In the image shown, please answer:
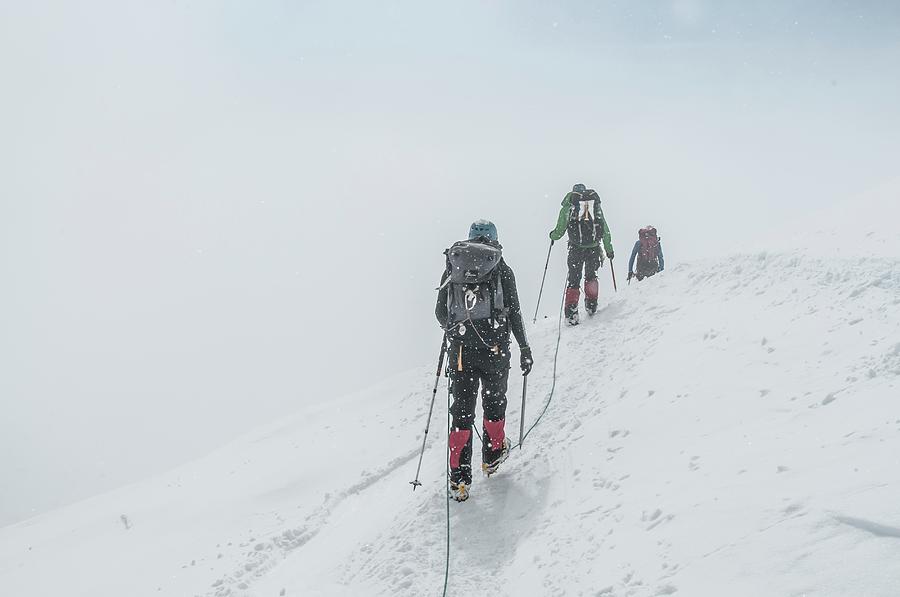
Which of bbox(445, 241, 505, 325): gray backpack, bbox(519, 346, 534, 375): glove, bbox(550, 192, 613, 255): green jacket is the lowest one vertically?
bbox(519, 346, 534, 375): glove

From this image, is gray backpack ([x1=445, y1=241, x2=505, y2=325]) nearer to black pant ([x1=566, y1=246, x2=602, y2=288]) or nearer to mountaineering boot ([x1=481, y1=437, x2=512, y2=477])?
mountaineering boot ([x1=481, y1=437, x2=512, y2=477])

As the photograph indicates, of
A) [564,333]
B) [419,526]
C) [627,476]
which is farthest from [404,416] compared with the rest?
[627,476]

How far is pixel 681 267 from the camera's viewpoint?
11.7m

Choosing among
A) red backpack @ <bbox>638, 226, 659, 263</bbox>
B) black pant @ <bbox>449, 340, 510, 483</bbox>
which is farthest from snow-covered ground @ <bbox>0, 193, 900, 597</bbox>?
red backpack @ <bbox>638, 226, 659, 263</bbox>

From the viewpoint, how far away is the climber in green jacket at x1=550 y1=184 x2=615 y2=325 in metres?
11.1

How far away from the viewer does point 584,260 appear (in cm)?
1131

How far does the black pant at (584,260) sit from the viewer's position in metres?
11.3

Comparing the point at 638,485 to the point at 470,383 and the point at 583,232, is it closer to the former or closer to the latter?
the point at 470,383

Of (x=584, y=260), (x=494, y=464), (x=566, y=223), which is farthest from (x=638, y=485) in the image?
(x=566, y=223)

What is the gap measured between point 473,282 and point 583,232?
17.7 feet

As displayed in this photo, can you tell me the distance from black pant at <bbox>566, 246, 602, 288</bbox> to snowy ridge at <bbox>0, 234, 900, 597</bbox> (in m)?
0.95

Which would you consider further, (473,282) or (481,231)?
(481,231)

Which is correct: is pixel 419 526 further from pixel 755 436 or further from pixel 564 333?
pixel 564 333

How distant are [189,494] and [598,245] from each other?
10.4m
